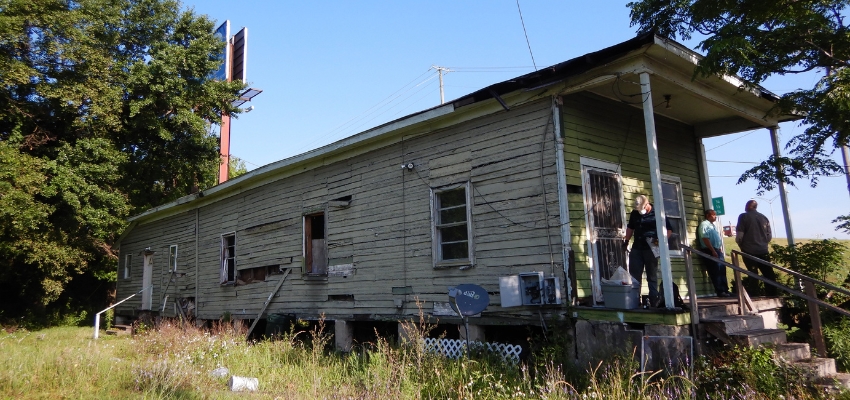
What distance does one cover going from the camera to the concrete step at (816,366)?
19.6ft

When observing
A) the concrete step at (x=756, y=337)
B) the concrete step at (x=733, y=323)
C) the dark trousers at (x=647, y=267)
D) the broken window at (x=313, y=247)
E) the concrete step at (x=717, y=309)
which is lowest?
the concrete step at (x=756, y=337)

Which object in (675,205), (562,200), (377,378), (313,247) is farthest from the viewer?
(313,247)

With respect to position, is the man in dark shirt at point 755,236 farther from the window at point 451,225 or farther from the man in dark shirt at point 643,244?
the window at point 451,225

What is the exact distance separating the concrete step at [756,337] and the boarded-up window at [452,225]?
397 centimetres

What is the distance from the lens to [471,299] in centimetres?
819

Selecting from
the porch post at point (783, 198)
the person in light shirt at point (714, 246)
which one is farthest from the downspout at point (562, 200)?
the porch post at point (783, 198)

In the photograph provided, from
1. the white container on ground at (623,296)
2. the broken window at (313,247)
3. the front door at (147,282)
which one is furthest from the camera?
the front door at (147,282)

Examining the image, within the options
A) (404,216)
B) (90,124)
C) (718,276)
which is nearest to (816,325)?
(718,276)

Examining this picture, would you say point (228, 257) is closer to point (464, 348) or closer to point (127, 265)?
point (127, 265)

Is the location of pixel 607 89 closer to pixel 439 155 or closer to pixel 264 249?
pixel 439 155

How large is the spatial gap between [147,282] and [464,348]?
15001 mm

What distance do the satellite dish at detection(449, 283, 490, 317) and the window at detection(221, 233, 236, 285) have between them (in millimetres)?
8837

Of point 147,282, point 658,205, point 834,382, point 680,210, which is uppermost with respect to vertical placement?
point 680,210

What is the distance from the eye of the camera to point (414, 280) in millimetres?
9984
